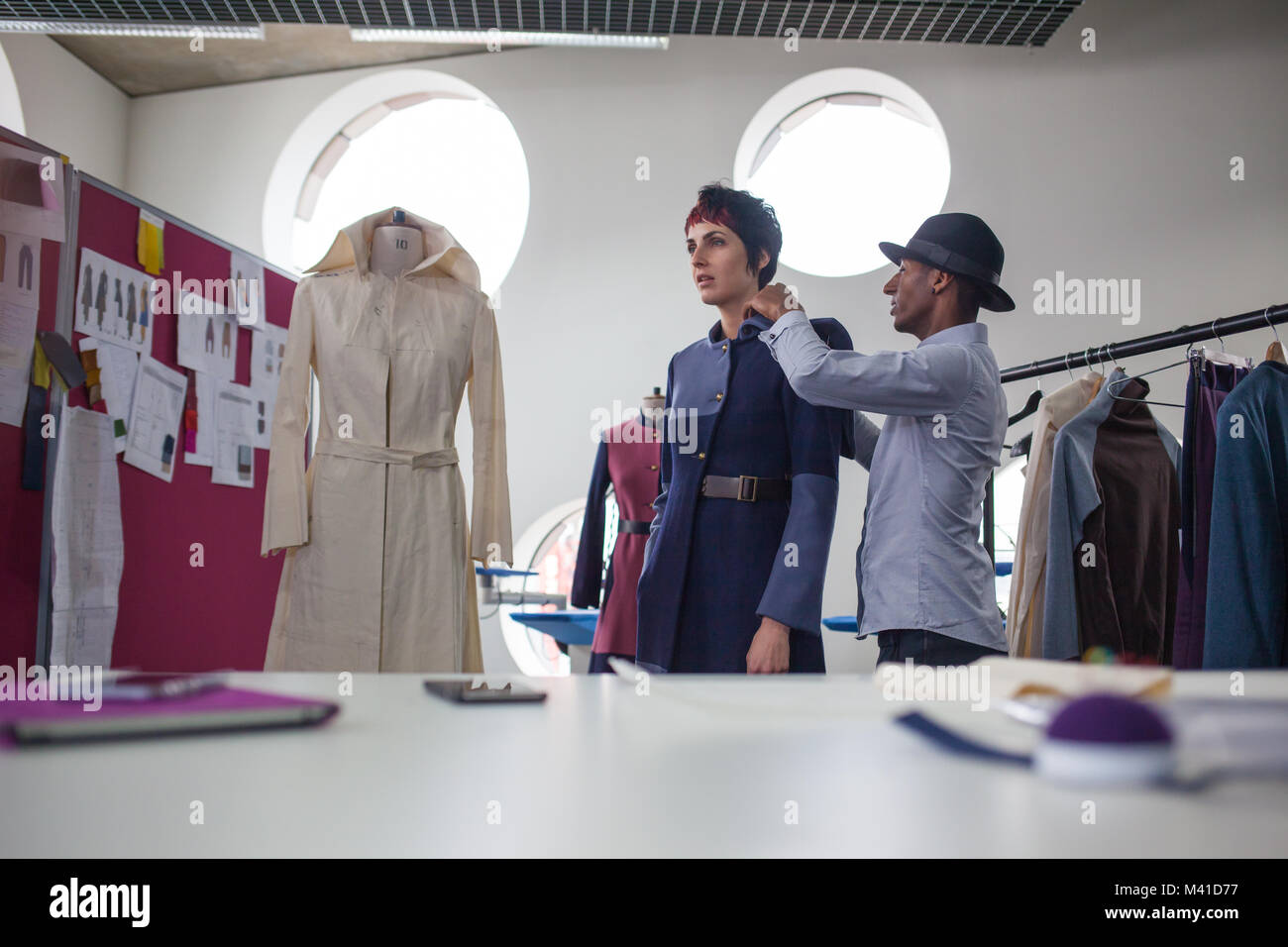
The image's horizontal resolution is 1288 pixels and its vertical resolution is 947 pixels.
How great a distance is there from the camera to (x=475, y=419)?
2.53m

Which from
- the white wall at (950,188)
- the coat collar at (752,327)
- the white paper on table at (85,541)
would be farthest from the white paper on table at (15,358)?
the white wall at (950,188)

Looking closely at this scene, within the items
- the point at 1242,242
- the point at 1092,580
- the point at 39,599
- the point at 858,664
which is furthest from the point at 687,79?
the point at 39,599

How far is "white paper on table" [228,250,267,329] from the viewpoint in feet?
9.87

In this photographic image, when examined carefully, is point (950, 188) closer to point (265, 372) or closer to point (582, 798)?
point (265, 372)

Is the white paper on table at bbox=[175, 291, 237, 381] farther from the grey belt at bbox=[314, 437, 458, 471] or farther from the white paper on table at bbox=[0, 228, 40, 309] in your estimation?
the grey belt at bbox=[314, 437, 458, 471]

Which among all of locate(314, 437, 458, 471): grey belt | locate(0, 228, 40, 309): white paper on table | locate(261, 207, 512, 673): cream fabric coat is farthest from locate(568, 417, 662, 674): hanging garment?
locate(0, 228, 40, 309): white paper on table

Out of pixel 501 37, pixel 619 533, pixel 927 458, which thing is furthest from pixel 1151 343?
pixel 501 37

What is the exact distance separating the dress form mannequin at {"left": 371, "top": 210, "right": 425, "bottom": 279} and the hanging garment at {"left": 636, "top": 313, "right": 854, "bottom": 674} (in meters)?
1.03

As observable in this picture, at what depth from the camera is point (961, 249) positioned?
1847 millimetres

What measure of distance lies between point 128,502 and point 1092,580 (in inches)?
102

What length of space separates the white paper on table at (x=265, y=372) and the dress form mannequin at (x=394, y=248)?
800 millimetres

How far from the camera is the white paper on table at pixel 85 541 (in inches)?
91.1

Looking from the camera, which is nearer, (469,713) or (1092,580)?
(469,713)
